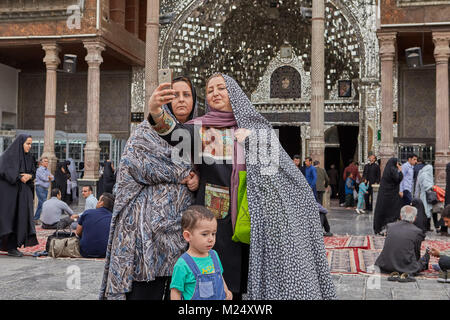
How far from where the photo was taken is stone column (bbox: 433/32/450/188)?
10680 mm

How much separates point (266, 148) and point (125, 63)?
13.4 meters

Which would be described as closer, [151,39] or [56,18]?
[151,39]

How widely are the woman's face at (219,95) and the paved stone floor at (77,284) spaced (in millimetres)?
1964

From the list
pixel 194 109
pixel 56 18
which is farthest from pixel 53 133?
pixel 194 109

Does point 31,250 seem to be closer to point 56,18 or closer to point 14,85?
point 56,18

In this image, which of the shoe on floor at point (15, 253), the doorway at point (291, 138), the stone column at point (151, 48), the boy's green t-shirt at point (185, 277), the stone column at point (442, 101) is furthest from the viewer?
the doorway at point (291, 138)

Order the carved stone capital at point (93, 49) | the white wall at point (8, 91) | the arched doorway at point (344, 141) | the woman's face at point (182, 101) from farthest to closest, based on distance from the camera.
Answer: the white wall at point (8, 91)
the arched doorway at point (344, 141)
the carved stone capital at point (93, 49)
the woman's face at point (182, 101)

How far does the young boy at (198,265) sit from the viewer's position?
190cm

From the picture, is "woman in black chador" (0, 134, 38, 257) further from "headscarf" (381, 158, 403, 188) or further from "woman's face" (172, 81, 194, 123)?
"headscarf" (381, 158, 403, 188)

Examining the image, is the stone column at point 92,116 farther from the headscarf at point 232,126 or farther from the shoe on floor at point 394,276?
the headscarf at point 232,126

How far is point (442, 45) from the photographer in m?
10.8

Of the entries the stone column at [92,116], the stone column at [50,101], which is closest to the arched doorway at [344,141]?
the stone column at [92,116]

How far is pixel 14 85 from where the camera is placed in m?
15.8
